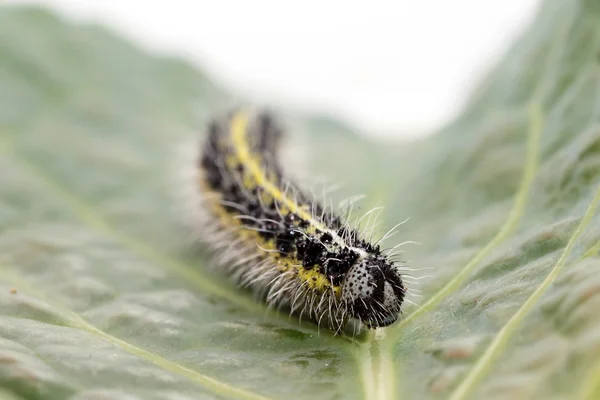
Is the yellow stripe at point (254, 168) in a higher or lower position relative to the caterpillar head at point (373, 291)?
higher

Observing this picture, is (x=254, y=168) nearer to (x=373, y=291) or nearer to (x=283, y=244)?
(x=283, y=244)

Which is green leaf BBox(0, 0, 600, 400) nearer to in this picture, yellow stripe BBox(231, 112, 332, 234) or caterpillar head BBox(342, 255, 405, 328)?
caterpillar head BBox(342, 255, 405, 328)

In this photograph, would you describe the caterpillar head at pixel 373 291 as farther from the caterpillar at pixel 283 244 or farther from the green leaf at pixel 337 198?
→ the green leaf at pixel 337 198

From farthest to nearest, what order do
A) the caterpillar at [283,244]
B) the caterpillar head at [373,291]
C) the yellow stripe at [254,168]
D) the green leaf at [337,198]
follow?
the yellow stripe at [254,168] < the caterpillar at [283,244] < the caterpillar head at [373,291] < the green leaf at [337,198]

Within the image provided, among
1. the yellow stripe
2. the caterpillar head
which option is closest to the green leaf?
the caterpillar head

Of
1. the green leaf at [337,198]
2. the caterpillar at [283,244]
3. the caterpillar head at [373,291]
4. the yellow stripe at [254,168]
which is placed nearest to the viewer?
the green leaf at [337,198]

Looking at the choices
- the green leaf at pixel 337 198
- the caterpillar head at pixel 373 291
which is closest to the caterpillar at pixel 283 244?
the caterpillar head at pixel 373 291

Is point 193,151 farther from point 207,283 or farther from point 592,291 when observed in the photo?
point 592,291

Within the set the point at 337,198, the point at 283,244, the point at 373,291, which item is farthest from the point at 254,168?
the point at 373,291
